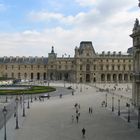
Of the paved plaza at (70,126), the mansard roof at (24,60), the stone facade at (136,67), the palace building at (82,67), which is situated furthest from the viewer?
the mansard roof at (24,60)

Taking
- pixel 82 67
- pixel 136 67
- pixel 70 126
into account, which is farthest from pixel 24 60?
pixel 70 126

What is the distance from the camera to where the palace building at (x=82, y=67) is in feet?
528

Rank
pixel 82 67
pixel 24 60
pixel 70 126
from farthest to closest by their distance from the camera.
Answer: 1. pixel 24 60
2. pixel 82 67
3. pixel 70 126

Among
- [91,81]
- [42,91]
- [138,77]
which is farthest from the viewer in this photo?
[91,81]

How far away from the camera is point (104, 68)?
164000 mm

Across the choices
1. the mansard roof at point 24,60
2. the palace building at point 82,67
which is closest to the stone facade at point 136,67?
the palace building at point 82,67

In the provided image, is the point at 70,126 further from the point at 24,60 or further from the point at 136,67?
the point at 24,60

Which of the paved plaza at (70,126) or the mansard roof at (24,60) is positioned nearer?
the paved plaza at (70,126)

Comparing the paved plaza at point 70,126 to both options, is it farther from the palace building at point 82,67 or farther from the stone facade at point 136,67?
the palace building at point 82,67

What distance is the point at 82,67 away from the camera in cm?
16075

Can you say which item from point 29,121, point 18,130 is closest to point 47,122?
point 29,121

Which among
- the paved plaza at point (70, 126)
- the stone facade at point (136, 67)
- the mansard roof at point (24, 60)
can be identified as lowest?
the paved plaza at point (70, 126)

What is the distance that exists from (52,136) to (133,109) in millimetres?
22848

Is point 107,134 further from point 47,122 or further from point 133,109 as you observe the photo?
point 133,109
